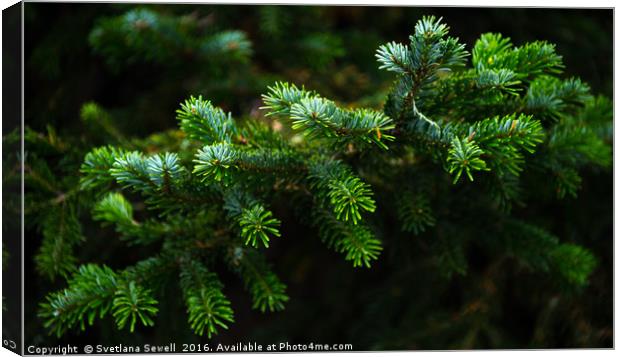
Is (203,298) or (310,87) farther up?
(310,87)

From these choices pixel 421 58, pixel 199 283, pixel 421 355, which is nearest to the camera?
pixel 421 58

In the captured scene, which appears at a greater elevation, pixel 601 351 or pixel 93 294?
pixel 93 294

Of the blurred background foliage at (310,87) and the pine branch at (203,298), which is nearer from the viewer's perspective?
the pine branch at (203,298)

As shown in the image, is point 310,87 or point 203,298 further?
point 310,87

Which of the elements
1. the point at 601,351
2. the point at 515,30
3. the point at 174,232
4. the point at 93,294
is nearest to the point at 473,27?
the point at 515,30

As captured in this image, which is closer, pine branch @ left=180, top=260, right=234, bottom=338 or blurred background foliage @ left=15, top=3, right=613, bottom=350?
pine branch @ left=180, top=260, right=234, bottom=338

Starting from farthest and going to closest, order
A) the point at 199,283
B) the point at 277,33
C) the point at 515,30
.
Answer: the point at 515,30, the point at 277,33, the point at 199,283

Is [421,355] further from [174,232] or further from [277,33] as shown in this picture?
[277,33]

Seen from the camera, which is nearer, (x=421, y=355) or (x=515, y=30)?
(x=421, y=355)
